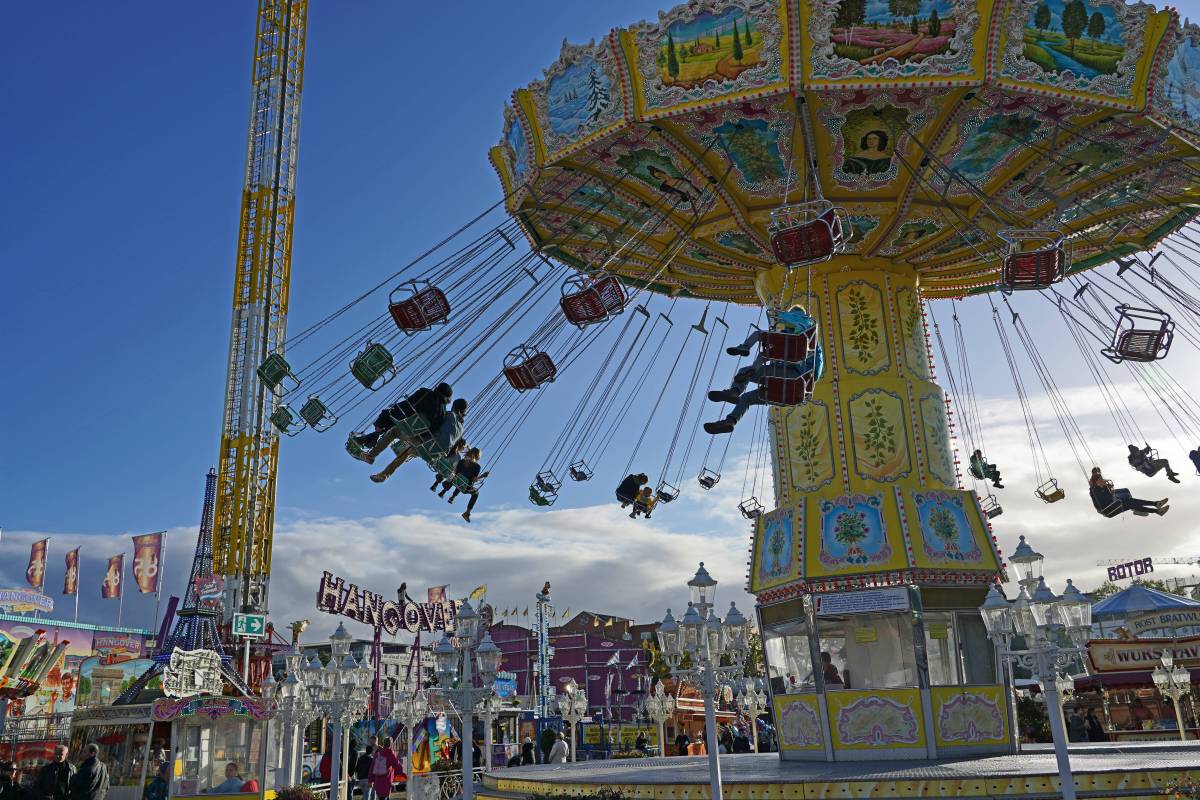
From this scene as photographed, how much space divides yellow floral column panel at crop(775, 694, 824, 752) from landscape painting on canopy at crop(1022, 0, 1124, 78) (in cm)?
944

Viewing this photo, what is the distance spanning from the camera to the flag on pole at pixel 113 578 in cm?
5559

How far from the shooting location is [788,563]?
15.1 metres

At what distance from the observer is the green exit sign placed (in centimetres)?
3631

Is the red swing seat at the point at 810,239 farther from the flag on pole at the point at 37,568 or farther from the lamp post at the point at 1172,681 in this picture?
the flag on pole at the point at 37,568

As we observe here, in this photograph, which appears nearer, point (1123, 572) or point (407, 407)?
point (407, 407)

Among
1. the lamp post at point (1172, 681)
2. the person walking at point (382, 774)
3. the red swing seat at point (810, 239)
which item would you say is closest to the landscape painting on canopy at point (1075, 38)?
the red swing seat at point (810, 239)

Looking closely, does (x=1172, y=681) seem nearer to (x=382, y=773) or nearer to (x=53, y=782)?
(x=382, y=773)

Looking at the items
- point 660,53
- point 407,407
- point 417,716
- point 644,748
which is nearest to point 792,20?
point 660,53

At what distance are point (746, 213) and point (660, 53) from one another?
4175 mm

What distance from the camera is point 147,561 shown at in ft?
184

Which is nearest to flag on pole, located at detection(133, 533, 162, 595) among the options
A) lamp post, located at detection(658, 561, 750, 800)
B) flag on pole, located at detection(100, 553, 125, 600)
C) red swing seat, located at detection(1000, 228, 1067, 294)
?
flag on pole, located at detection(100, 553, 125, 600)

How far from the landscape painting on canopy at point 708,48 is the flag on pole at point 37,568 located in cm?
5416

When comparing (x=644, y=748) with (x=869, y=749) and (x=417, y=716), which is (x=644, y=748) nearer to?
(x=417, y=716)

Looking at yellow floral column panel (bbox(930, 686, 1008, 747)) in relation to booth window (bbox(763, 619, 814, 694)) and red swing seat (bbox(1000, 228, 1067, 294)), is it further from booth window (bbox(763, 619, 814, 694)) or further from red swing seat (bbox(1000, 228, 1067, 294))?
red swing seat (bbox(1000, 228, 1067, 294))
